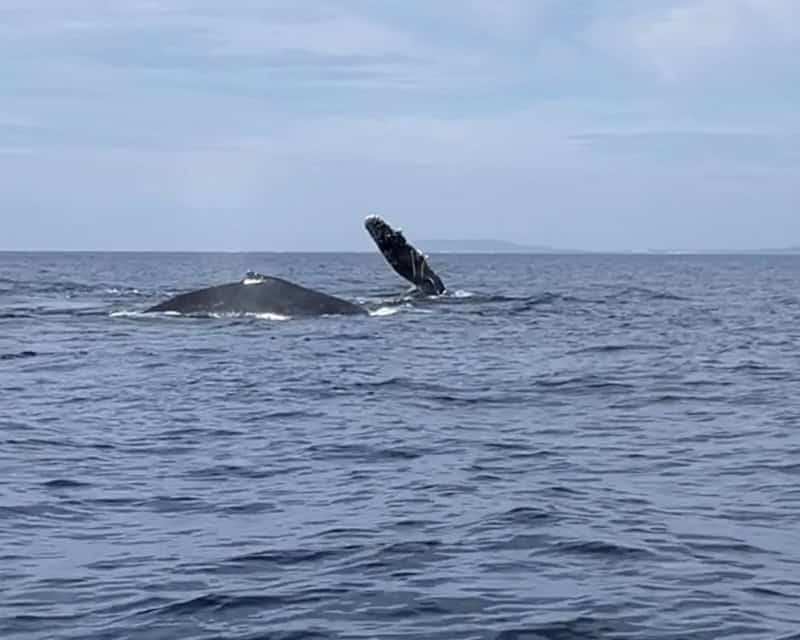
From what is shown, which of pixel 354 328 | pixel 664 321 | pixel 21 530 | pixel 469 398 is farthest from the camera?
pixel 664 321

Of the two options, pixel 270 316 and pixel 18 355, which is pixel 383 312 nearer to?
pixel 270 316

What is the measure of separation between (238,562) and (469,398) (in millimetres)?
8332

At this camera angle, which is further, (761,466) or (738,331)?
(738,331)

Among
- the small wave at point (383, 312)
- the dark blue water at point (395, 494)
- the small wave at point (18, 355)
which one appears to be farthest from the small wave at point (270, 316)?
the small wave at point (18, 355)

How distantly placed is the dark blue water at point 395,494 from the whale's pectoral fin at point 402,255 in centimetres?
818

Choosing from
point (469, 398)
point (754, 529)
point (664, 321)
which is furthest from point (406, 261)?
point (754, 529)

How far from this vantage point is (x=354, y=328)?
87.2 ft

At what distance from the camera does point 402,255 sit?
33062 millimetres

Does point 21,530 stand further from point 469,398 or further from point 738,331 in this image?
point 738,331

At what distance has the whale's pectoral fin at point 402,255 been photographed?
31.1 meters

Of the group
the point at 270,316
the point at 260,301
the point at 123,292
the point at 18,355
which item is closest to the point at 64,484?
the point at 18,355

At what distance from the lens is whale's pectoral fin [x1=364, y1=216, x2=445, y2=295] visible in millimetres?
31109

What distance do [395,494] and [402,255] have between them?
71.6 feet

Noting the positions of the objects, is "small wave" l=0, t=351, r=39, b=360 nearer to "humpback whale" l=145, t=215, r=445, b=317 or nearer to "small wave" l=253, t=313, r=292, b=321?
"humpback whale" l=145, t=215, r=445, b=317
